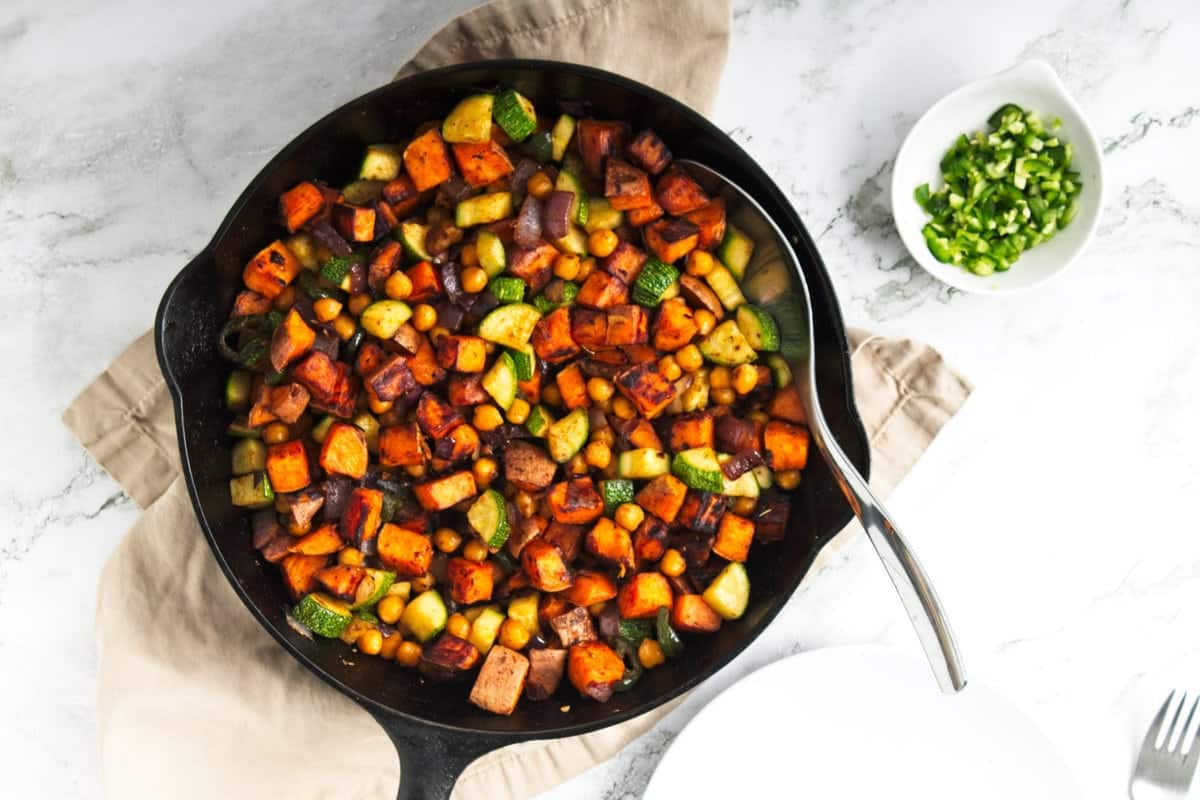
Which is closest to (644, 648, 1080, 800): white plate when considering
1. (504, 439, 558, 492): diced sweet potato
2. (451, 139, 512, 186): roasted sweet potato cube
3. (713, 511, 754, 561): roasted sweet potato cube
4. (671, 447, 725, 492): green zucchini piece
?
(713, 511, 754, 561): roasted sweet potato cube

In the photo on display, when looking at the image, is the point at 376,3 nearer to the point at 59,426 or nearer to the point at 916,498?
the point at 59,426

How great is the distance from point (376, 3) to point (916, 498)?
248 cm

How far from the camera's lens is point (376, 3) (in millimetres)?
3211

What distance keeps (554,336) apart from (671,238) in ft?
1.48

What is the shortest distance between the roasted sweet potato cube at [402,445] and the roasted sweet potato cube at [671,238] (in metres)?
0.89

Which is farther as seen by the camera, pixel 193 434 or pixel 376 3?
pixel 376 3

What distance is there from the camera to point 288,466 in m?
2.87

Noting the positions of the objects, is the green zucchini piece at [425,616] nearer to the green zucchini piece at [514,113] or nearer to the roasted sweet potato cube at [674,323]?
the roasted sweet potato cube at [674,323]

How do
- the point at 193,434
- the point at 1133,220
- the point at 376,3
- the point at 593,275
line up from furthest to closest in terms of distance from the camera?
the point at 1133,220
the point at 376,3
the point at 593,275
the point at 193,434

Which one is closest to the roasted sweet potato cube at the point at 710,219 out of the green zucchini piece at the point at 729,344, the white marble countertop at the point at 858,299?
the green zucchini piece at the point at 729,344

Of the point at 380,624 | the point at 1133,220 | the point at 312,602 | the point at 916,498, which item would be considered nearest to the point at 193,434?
the point at 312,602

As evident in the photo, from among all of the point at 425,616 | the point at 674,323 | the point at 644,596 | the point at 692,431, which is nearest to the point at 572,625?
the point at 644,596

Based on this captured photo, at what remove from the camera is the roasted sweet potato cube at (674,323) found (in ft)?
9.66

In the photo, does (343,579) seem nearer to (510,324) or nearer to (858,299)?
(510,324)
